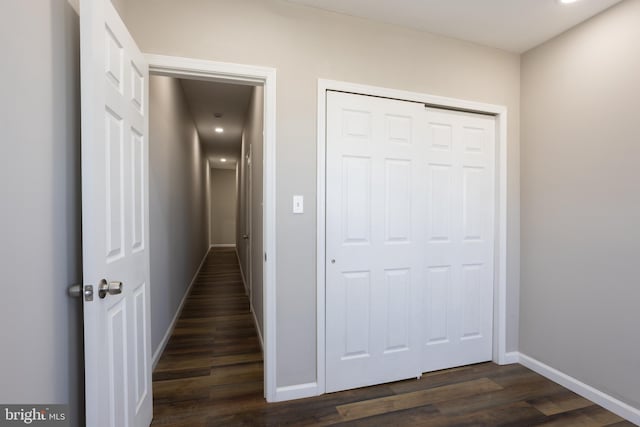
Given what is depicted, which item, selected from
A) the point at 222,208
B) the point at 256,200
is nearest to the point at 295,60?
the point at 256,200

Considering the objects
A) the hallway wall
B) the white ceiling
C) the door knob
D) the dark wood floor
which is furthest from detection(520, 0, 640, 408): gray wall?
the door knob

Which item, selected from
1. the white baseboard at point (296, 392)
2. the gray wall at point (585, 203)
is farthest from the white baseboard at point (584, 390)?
the white baseboard at point (296, 392)

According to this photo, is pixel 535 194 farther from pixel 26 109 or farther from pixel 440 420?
pixel 26 109

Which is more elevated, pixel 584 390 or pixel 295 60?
pixel 295 60

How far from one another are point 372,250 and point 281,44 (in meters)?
1.55

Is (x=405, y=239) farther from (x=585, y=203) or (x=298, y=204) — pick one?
(x=585, y=203)

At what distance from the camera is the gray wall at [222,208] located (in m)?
9.86

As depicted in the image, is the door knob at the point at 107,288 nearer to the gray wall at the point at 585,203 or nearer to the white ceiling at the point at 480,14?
the white ceiling at the point at 480,14

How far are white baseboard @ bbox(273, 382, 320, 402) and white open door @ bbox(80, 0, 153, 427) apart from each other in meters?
0.77

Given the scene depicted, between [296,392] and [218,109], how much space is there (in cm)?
402

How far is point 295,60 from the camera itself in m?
1.95

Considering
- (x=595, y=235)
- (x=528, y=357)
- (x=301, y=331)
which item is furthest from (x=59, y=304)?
(x=528, y=357)

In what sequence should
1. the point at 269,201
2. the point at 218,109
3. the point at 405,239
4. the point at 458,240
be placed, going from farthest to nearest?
the point at 218,109, the point at 458,240, the point at 405,239, the point at 269,201

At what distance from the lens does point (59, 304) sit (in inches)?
42.8
